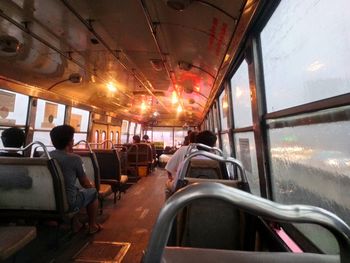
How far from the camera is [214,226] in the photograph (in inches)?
70.9

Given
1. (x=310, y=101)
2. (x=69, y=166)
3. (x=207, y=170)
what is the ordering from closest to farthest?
(x=310, y=101), (x=207, y=170), (x=69, y=166)

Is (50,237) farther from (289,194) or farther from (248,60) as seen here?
(248,60)

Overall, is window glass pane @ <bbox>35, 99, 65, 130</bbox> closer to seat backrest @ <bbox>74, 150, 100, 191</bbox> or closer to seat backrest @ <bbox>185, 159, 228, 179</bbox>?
seat backrest @ <bbox>74, 150, 100, 191</bbox>

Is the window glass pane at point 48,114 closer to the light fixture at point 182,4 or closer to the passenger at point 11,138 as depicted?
the passenger at point 11,138

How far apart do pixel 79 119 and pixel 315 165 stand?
6.40m

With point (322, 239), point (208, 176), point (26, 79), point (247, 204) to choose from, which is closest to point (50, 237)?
point (208, 176)

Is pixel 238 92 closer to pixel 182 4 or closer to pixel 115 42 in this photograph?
pixel 182 4

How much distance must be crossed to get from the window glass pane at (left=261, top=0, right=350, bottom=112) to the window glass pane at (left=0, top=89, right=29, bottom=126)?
3976 millimetres

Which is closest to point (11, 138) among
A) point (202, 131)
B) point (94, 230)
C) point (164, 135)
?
point (94, 230)

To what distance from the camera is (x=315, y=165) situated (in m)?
1.41

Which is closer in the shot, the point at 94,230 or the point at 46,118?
the point at 94,230

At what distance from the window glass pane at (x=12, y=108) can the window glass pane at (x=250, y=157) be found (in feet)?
12.2

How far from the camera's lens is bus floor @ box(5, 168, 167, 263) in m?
2.74

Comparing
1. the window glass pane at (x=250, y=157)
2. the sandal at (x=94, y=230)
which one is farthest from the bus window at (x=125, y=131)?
the window glass pane at (x=250, y=157)
